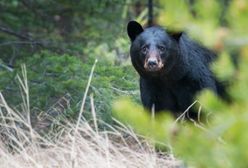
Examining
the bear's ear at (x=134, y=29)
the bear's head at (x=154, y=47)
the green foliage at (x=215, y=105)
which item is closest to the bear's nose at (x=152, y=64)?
the bear's head at (x=154, y=47)

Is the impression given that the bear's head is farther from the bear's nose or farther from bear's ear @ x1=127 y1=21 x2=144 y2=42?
the bear's nose

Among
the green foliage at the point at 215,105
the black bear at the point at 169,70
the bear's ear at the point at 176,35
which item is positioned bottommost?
the black bear at the point at 169,70

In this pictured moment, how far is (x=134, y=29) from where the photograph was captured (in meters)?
6.12

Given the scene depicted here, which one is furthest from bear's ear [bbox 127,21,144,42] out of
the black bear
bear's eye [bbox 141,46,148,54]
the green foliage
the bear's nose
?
the green foliage

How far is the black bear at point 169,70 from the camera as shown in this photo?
19.7ft

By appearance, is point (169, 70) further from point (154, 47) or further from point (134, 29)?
point (134, 29)

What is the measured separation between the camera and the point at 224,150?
241 cm

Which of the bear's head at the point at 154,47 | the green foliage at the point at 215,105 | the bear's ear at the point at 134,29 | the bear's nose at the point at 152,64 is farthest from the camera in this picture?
the bear's ear at the point at 134,29

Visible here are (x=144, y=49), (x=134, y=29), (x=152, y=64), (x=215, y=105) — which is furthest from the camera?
(x=134, y=29)

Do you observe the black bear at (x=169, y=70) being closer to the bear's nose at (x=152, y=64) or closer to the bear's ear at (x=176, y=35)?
the bear's ear at (x=176, y=35)

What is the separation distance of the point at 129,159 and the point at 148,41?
140cm

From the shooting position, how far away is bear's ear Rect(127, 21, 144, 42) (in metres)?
6.05

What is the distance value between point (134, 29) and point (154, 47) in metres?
0.28

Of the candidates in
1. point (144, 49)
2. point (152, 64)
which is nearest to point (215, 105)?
point (152, 64)
